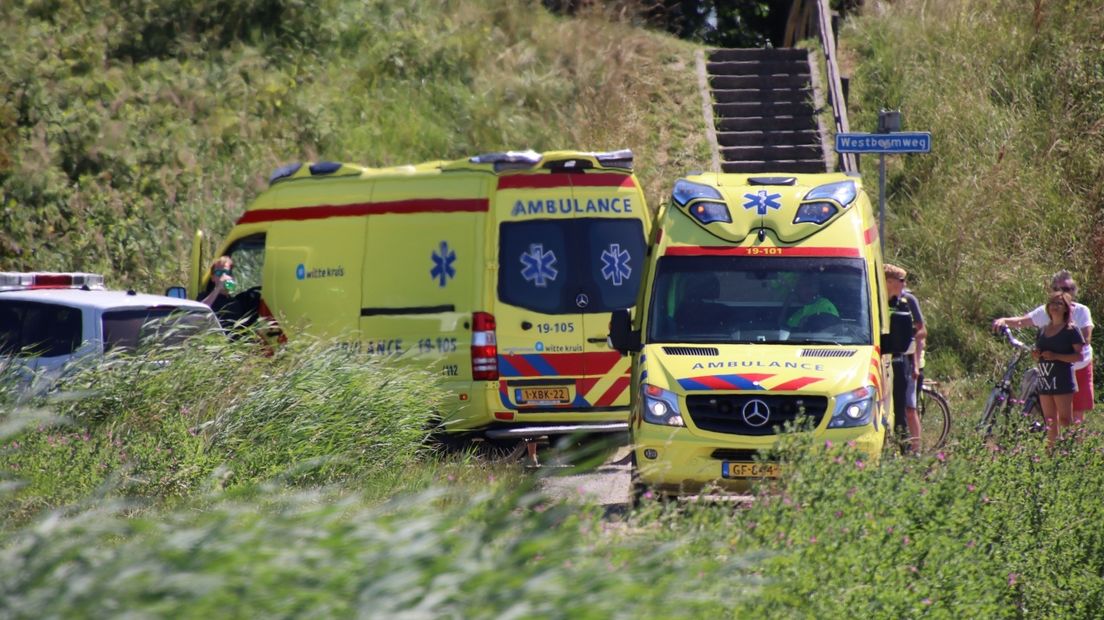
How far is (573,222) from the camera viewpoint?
12.2m

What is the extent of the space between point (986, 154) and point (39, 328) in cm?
1328

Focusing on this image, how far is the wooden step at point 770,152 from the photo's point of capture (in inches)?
858

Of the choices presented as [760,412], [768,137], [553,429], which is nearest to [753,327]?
[760,412]

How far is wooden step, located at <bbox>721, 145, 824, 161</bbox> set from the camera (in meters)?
21.8

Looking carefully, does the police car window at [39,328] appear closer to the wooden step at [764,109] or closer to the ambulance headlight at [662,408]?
the ambulance headlight at [662,408]

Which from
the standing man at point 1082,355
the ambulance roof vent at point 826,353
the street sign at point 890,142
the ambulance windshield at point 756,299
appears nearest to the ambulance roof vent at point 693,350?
the ambulance windshield at point 756,299

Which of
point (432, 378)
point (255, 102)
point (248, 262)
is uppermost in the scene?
point (255, 102)

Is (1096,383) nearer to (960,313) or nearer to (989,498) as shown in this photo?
(960,313)

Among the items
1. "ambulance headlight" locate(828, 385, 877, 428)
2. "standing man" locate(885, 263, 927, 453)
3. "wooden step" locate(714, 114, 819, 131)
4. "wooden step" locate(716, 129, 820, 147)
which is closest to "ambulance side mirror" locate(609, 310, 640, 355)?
"ambulance headlight" locate(828, 385, 877, 428)

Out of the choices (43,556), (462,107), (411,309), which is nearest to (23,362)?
(411,309)

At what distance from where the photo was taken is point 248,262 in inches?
706

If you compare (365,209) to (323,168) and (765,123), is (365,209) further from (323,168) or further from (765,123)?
(765,123)

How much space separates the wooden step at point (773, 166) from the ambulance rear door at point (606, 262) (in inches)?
376

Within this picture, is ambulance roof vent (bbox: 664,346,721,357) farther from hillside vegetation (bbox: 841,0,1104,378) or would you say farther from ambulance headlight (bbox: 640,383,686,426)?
hillside vegetation (bbox: 841,0,1104,378)
